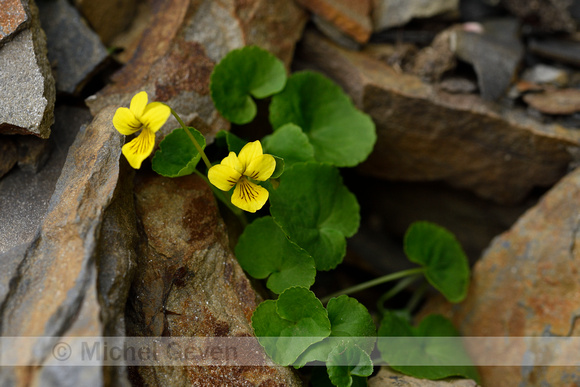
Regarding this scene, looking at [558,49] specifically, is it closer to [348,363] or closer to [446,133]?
[446,133]

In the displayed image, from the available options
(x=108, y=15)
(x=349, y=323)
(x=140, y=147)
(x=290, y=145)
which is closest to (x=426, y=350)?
(x=349, y=323)

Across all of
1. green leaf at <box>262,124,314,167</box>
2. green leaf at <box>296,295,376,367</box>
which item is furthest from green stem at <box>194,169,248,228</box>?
green leaf at <box>296,295,376,367</box>

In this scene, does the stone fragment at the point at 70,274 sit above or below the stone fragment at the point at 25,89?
below

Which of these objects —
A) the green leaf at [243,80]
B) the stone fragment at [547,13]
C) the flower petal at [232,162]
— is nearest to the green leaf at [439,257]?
the green leaf at [243,80]

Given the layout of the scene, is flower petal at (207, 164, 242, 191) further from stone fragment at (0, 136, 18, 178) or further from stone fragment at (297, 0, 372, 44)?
stone fragment at (297, 0, 372, 44)

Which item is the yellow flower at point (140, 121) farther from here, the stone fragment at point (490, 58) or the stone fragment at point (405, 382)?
the stone fragment at point (490, 58)

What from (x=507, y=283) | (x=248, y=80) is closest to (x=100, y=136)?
(x=248, y=80)

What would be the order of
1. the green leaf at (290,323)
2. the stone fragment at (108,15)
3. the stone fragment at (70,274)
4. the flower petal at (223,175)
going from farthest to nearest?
the stone fragment at (108,15)
the green leaf at (290,323)
the flower petal at (223,175)
the stone fragment at (70,274)

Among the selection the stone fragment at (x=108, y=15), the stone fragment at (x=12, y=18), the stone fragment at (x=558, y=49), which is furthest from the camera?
the stone fragment at (x=558, y=49)

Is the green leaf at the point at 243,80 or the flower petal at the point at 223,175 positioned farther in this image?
the green leaf at the point at 243,80
